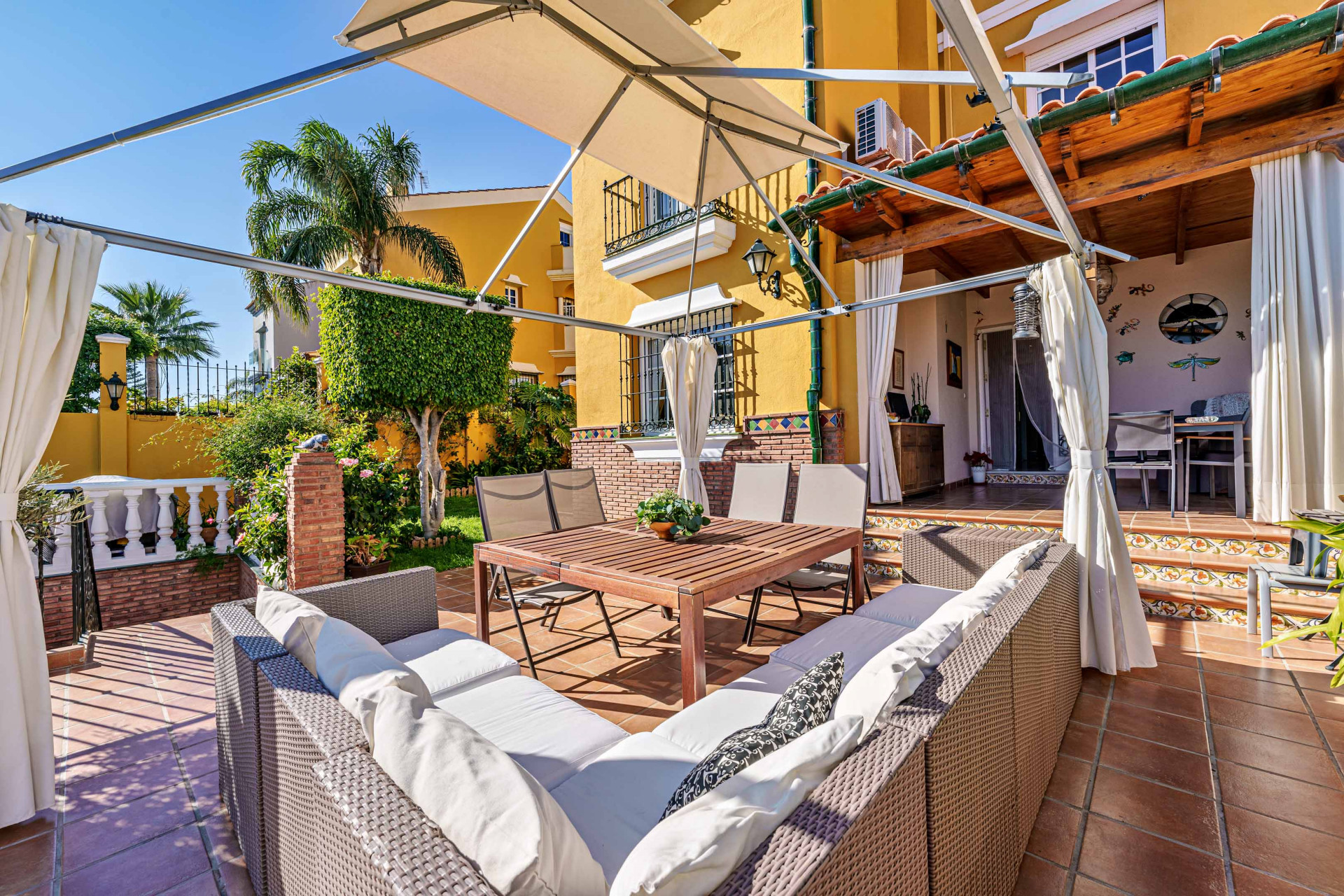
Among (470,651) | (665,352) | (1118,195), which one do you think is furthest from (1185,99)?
(470,651)

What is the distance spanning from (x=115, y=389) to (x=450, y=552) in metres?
5.04

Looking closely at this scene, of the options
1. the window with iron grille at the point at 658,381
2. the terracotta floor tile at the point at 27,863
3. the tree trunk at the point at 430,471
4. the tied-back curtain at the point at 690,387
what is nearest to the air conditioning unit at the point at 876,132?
the window with iron grille at the point at 658,381

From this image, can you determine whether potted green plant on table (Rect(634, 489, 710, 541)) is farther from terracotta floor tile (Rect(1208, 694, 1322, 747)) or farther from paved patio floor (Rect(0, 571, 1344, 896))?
terracotta floor tile (Rect(1208, 694, 1322, 747))

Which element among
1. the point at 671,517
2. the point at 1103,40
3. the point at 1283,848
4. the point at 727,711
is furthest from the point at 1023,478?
the point at 727,711

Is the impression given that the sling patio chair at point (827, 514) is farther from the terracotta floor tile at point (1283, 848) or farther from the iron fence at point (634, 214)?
the iron fence at point (634, 214)

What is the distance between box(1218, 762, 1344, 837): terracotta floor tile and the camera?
6.12 ft

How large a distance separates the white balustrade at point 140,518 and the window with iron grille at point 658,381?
4.37 meters

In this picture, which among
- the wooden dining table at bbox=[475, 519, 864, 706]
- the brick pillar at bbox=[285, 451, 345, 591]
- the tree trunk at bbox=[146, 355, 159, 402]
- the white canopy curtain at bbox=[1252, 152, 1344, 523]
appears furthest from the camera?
the tree trunk at bbox=[146, 355, 159, 402]

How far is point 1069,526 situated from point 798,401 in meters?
3.03

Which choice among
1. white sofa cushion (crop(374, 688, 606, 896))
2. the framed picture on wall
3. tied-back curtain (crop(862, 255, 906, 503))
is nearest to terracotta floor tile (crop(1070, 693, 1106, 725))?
white sofa cushion (crop(374, 688, 606, 896))

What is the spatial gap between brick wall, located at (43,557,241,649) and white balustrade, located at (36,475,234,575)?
10 centimetres

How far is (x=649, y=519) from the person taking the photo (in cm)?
344

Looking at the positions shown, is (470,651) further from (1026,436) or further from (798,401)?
(1026,436)

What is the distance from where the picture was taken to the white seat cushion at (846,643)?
2.22 m
